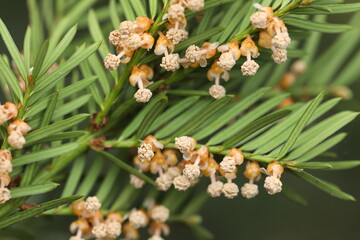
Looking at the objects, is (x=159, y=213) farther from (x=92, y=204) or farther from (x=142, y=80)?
(x=142, y=80)

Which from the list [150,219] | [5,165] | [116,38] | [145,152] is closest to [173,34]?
[116,38]

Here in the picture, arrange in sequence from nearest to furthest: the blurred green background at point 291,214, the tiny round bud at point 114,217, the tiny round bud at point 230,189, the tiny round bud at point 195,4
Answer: the tiny round bud at point 195,4 < the tiny round bud at point 230,189 < the tiny round bud at point 114,217 < the blurred green background at point 291,214

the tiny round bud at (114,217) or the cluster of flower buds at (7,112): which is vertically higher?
the cluster of flower buds at (7,112)

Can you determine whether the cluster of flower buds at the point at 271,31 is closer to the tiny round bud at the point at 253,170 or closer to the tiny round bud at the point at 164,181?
the tiny round bud at the point at 253,170

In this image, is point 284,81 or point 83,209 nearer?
point 83,209

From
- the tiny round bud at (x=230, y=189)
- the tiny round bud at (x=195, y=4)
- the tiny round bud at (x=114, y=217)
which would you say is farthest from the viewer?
the tiny round bud at (x=114, y=217)

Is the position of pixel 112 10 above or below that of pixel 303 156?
above

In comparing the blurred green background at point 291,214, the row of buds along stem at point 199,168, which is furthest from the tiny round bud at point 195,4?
the blurred green background at point 291,214

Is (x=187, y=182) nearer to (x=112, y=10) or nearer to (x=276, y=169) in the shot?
(x=276, y=169)

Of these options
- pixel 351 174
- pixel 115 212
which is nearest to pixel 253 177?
pixel 115 212
